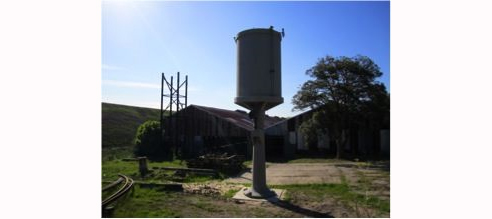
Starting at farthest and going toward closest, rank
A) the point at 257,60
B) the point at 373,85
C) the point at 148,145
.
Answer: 1. the point at 148,145
2. the point at 373,85
3. the point at 257,60

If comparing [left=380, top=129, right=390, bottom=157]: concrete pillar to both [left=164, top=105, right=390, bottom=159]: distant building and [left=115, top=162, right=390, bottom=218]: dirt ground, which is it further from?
[left=115, top=162, right=390, bottom=218]: dirt ground

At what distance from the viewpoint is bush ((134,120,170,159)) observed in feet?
95.3

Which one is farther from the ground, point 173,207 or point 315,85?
point 315,85

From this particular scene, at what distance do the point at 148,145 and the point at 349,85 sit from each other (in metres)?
17.2

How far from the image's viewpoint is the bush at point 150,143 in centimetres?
2906

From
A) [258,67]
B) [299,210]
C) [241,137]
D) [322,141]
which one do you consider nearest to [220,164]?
[258,67]

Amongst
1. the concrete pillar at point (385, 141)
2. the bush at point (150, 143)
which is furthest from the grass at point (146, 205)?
the concrete pillar at point (385, 141)

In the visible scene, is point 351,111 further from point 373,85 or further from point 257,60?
point 257,60

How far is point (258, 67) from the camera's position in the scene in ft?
32.6

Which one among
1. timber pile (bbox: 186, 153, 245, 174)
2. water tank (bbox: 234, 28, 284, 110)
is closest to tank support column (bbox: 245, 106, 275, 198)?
Answer: water tank (bbox: 234, 28, 284, 110)

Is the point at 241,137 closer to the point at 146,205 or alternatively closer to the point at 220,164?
the point at 220,164

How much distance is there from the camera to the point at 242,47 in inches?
401

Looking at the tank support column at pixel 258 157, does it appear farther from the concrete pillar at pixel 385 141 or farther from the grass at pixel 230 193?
the concrete pillar at pixel 385 141

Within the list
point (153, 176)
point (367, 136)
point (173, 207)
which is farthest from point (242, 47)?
point (367, 136)
